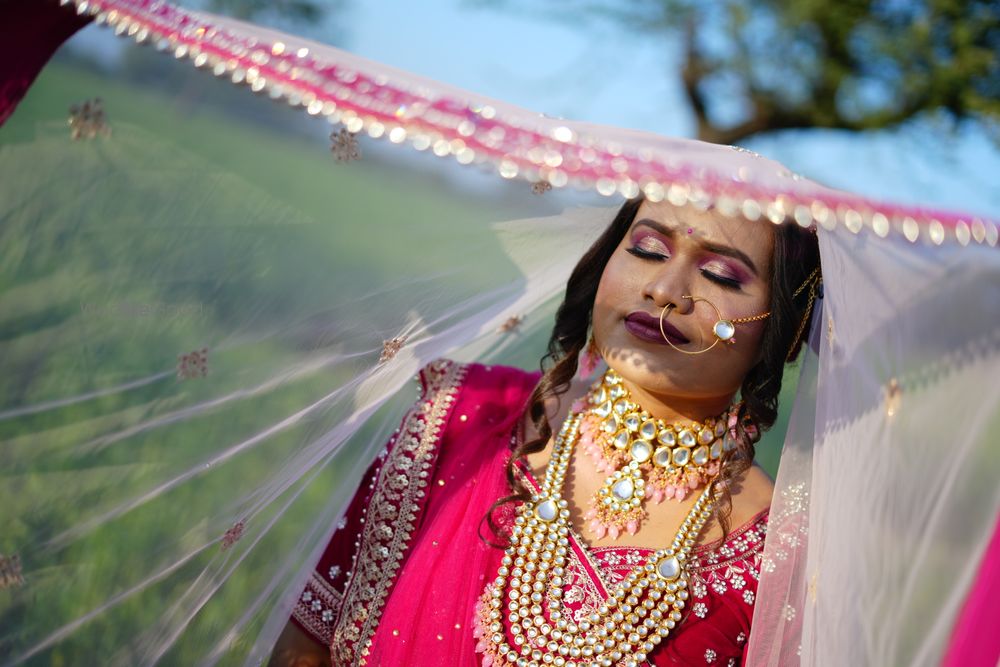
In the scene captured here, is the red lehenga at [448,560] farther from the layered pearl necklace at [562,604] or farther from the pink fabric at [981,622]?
the pink fabric at [981,622]

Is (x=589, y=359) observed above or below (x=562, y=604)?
above

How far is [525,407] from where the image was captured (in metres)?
2.03

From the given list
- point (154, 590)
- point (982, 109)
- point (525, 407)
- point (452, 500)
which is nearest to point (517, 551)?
point (452, 500)

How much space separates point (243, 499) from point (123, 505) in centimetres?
21

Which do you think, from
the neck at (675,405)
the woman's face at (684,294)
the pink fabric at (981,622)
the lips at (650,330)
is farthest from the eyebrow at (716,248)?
the pink fabric at (981,622)

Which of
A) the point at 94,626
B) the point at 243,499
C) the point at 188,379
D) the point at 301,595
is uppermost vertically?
the point at 188,379

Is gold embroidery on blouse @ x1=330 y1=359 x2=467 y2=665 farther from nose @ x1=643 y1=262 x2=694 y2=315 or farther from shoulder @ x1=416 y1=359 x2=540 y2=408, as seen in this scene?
nose @ x1=643 y1=262 x2=694 y2=315

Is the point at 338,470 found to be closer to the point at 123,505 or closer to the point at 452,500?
the point at 452,500

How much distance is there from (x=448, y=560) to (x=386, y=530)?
0.18 meters

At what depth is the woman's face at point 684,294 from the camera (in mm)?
1779

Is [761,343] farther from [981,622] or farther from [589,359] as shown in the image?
[981,622]

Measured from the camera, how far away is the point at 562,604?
1.78m

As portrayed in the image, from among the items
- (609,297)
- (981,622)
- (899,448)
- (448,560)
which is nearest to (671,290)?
(609,297)

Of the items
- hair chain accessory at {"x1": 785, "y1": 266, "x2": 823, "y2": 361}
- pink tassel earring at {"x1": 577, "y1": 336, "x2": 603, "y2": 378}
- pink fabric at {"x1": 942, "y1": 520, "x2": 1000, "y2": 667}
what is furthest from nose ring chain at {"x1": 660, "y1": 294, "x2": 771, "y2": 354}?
pink fabric at {"x1": 942, "y1": 520, "x2": 1000, "y2": 667}
